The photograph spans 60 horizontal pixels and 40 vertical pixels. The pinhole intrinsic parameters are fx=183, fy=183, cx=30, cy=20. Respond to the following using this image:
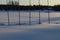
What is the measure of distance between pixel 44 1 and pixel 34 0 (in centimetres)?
112

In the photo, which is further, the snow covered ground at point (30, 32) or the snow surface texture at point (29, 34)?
the snow covered ground at point (30, 32)

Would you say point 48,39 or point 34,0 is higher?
point 34,0

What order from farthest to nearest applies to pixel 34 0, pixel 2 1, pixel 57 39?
pixel 34 0
pixel 2 1
pixel 57 39

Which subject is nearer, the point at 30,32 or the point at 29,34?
the point at 29,34

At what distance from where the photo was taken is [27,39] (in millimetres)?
7887


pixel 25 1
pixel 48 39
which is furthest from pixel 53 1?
pixel 48 39

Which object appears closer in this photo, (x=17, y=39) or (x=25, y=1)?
(x=17, y=39)

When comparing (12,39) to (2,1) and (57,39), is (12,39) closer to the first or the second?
(57,39)

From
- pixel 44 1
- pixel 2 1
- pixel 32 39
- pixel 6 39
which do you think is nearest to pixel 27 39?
pixel 32 39

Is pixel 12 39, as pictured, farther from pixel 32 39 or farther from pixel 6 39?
pixel 32 39

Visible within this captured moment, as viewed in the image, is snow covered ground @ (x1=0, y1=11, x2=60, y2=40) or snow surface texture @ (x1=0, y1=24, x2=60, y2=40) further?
snow covered ground @ (x1=0, y1=11, x2=60, y2=40)

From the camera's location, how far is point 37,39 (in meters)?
7.84

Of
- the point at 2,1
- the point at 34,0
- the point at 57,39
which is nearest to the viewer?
the point at 57,39

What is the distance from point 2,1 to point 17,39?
31.5ft
